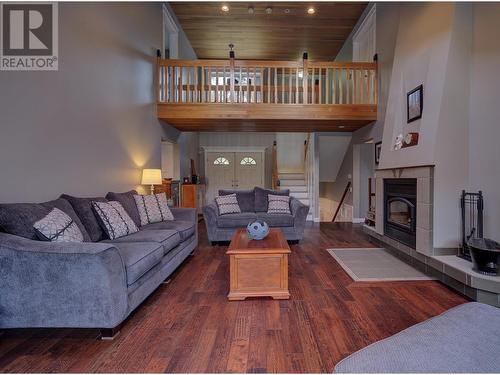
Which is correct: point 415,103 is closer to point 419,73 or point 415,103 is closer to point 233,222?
point 419,73

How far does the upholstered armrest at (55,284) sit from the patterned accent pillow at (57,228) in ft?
0.70

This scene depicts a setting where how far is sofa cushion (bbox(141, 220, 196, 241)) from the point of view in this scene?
Result: 131 inches

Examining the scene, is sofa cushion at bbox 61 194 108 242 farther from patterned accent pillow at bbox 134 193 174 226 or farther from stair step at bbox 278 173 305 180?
stair step at bbox 278 173 305 180

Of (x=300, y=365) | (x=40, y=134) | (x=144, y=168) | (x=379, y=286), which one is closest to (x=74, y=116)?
(x=40, y=134)

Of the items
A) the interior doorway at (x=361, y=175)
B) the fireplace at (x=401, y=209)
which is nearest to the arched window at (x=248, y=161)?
the interior doorway at (x=361, y=175)

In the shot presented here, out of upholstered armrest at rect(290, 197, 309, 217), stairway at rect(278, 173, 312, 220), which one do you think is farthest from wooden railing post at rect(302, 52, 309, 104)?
stairway at rect(278, 173, 312, 220)

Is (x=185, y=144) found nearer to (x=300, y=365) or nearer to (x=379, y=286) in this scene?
(x=379, y=286)

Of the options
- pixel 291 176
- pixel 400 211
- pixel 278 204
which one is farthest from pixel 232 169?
pixel 400 211

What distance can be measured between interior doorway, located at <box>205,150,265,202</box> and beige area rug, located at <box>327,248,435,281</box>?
524cm

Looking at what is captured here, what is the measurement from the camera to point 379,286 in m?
2.78

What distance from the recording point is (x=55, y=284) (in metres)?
1.73

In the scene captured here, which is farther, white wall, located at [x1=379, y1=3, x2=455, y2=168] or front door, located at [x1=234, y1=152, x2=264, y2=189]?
front door, located at [x1=234, y1=152, x2=264, y2=189]

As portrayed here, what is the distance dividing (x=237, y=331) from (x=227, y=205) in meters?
3.00

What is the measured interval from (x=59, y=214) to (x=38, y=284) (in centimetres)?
67
